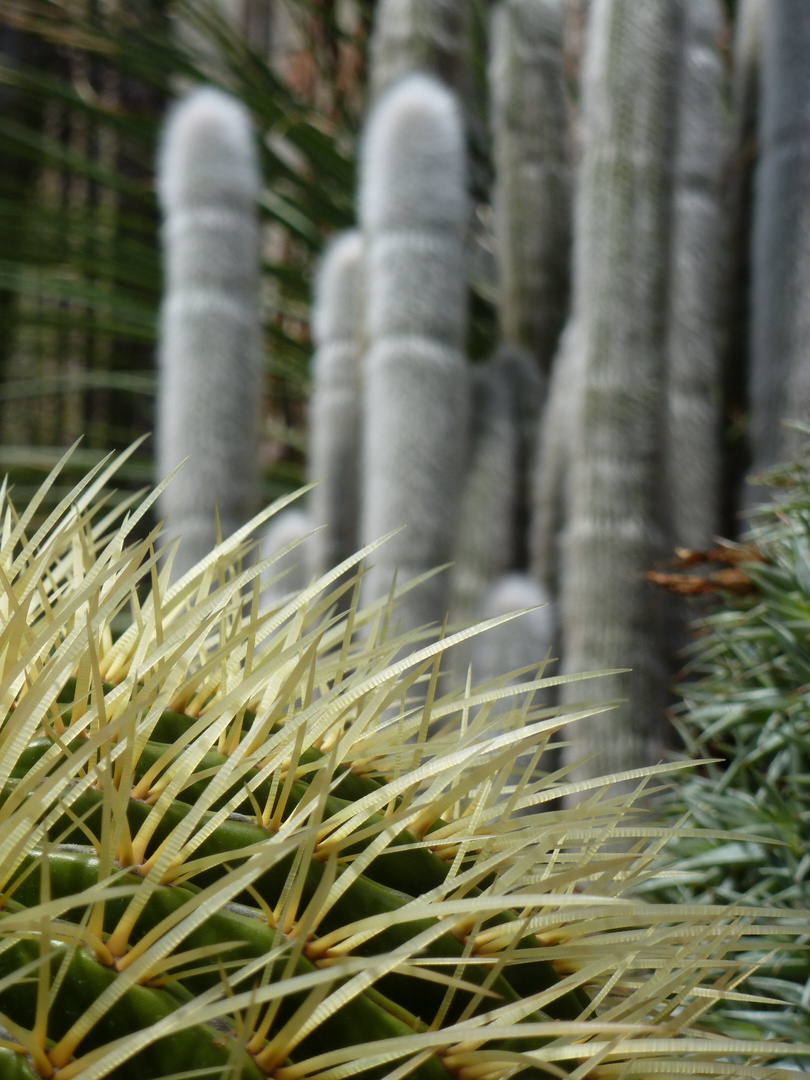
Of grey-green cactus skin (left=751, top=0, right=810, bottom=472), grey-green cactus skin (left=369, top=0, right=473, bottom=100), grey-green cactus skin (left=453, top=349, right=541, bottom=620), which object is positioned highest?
grey-green cactus skin (left=369, top=0, right=473, bottom=100)

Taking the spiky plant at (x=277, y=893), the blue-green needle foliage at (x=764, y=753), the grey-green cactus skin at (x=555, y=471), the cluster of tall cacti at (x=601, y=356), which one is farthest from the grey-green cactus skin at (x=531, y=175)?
A: the spiky plant at (x=277, y=893)

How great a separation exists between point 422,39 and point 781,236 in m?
0.92

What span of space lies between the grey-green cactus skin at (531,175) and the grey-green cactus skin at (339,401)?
31 centimetres

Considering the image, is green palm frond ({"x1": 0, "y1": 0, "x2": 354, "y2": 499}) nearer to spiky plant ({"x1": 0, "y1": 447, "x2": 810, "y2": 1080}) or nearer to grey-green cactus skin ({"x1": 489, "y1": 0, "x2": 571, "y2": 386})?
grey-green cactus skin ({"x1": 489, "y1": 0, "x2": 571, "y2": 386})

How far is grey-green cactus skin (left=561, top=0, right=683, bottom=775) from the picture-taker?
1.41 m

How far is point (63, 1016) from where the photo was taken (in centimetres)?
32

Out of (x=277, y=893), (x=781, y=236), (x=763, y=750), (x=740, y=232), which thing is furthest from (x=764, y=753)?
(x=740, y=232)

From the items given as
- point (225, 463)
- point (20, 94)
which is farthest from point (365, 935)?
point (20, 94)

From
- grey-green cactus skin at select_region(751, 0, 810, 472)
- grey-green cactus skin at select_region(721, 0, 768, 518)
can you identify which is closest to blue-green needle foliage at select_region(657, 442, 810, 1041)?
grey-green cactus skin at select_region(751, 0, 810, 472)

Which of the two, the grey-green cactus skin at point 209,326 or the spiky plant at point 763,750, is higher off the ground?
the grey-green cactus skin at point 209,326

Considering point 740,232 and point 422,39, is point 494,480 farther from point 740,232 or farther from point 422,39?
point 422,39

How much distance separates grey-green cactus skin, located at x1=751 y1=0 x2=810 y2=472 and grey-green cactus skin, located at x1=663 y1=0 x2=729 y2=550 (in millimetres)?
85

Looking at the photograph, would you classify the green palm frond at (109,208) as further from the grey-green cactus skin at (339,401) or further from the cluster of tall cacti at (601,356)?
the cluster of tall cacti at (601,356)

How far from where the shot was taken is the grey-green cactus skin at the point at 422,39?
204 cm
